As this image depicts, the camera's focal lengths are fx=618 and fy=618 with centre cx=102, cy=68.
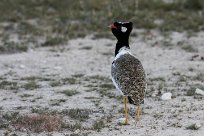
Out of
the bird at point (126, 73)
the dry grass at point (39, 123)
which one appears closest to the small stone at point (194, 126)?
the bird at point (126, 73)

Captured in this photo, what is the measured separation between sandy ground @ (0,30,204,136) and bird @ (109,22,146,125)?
1.66ft

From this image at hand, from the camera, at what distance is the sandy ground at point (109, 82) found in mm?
9305

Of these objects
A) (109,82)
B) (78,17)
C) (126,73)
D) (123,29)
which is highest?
(123,29)

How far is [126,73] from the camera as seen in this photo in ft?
30.3

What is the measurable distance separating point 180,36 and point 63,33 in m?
3.05

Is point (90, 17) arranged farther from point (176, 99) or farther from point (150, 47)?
point (176, 99)

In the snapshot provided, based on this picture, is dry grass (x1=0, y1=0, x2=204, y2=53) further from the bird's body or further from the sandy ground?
the bird's body

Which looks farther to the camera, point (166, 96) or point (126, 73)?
point (166, 96)

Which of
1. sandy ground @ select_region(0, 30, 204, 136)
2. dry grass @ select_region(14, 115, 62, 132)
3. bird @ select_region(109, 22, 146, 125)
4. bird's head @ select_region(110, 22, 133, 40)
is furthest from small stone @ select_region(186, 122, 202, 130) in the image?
dry grass @ select_region(14, 115, 62, 132)

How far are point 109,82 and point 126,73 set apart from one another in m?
2.87

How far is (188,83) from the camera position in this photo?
1188cm

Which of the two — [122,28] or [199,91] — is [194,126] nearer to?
[122,28]

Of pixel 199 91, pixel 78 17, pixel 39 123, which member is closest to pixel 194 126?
pixel 199 91

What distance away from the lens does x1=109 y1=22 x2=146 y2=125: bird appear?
8875 millimetres
